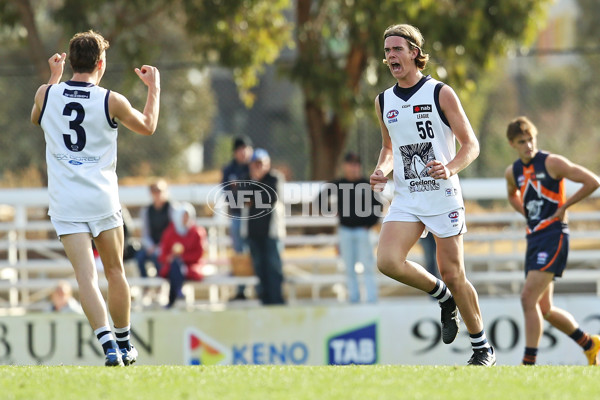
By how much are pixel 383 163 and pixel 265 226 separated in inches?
200

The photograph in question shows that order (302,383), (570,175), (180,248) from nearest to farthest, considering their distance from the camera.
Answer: (302,383) → (570,175) → (180,248)

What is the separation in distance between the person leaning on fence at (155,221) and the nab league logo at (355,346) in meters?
2.25

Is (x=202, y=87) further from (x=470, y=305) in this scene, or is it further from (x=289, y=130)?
(x=470, y=305)

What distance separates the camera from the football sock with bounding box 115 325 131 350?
20.0 ft

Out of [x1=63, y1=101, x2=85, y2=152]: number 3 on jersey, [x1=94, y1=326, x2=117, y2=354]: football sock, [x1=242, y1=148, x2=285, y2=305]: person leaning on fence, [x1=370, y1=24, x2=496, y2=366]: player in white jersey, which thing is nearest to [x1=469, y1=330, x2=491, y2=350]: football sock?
[x1=370, y1=24, x2=496, y2=366]: player in white jersey

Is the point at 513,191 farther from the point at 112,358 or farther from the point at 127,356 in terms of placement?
the point at 112,358

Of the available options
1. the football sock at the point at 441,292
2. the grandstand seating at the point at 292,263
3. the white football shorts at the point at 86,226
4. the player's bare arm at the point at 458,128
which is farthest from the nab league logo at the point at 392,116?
the grandstand seating at the point at 292,263

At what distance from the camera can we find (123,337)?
6.12 m

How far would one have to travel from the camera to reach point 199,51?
15.1 m

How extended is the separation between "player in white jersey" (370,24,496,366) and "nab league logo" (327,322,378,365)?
16.4 ft

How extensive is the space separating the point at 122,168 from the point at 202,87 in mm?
5321

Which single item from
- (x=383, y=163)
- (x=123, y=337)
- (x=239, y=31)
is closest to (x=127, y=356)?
(x=123, y=337)

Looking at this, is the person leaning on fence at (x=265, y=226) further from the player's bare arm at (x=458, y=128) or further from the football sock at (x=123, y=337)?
the player's bare arm at (x=458, y=128)

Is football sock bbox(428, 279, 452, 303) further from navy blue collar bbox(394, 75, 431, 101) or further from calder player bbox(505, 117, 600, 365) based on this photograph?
calder player bbox(505, 117, 600, 365)
